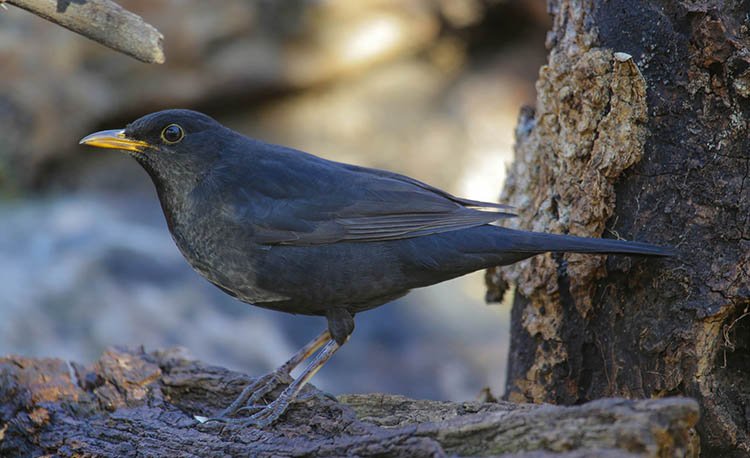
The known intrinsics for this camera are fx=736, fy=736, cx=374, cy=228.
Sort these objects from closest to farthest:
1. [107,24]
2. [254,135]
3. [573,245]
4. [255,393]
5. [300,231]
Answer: [573,245] < [107,24] < [300,231] < [255,393] < [254,135]

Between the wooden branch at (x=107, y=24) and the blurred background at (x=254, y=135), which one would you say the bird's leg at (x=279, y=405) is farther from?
the blurred background at (x=254, y=135)

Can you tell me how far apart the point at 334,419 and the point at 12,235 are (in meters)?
6.41

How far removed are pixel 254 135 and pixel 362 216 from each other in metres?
6.52

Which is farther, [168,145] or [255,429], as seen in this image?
[168,145]

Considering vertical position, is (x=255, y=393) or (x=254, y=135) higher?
(x=254, y=135)

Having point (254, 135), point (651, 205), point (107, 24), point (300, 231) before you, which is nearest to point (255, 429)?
point (300, 231)

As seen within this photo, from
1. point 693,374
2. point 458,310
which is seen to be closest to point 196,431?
point 693,374

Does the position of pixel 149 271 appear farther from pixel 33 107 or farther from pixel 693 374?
pixel 693 374

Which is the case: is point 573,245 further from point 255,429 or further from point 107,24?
point 107,24

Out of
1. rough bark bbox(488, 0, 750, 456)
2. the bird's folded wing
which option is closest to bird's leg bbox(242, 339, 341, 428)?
the bird's folded wing

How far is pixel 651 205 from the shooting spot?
3.41 metres

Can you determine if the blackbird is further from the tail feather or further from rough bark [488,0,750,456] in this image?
rough bark [488,0,750,456]

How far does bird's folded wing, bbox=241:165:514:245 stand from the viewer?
11.6 ft

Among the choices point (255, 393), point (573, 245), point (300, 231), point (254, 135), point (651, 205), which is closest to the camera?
point (573, 245)
